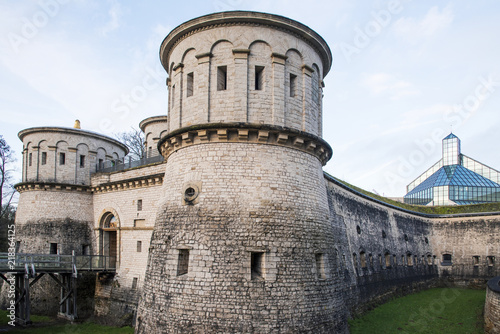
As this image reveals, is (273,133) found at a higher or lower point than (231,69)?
lower

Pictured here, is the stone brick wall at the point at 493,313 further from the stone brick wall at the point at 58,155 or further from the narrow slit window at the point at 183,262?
the stone brick wall at the point at 58,155

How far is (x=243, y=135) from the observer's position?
1114 cm

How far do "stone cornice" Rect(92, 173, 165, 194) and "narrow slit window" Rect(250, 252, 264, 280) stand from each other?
329 inches

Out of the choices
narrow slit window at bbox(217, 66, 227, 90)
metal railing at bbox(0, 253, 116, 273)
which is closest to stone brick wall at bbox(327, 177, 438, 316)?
narrow slit window at bbox(217, 66, 227, 90)

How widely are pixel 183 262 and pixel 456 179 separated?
4362 centimetres

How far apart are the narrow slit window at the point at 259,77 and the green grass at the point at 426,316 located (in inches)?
396

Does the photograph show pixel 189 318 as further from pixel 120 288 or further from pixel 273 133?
pixel 120 288

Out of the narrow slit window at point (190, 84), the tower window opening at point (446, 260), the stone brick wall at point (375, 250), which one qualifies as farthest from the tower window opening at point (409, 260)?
the narrow slit window at point (190, 84)

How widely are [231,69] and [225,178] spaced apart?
3471 millimetres

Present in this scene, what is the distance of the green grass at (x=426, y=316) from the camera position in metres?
16.0

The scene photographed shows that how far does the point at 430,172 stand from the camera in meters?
50.9

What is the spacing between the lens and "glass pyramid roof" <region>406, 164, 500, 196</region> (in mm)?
44594

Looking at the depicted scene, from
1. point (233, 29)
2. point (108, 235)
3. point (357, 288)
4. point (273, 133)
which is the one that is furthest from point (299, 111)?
point (108, 235)

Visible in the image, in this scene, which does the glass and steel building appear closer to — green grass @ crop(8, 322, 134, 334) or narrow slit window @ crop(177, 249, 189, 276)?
green grass @ crop(8, 322, 134, 334)
